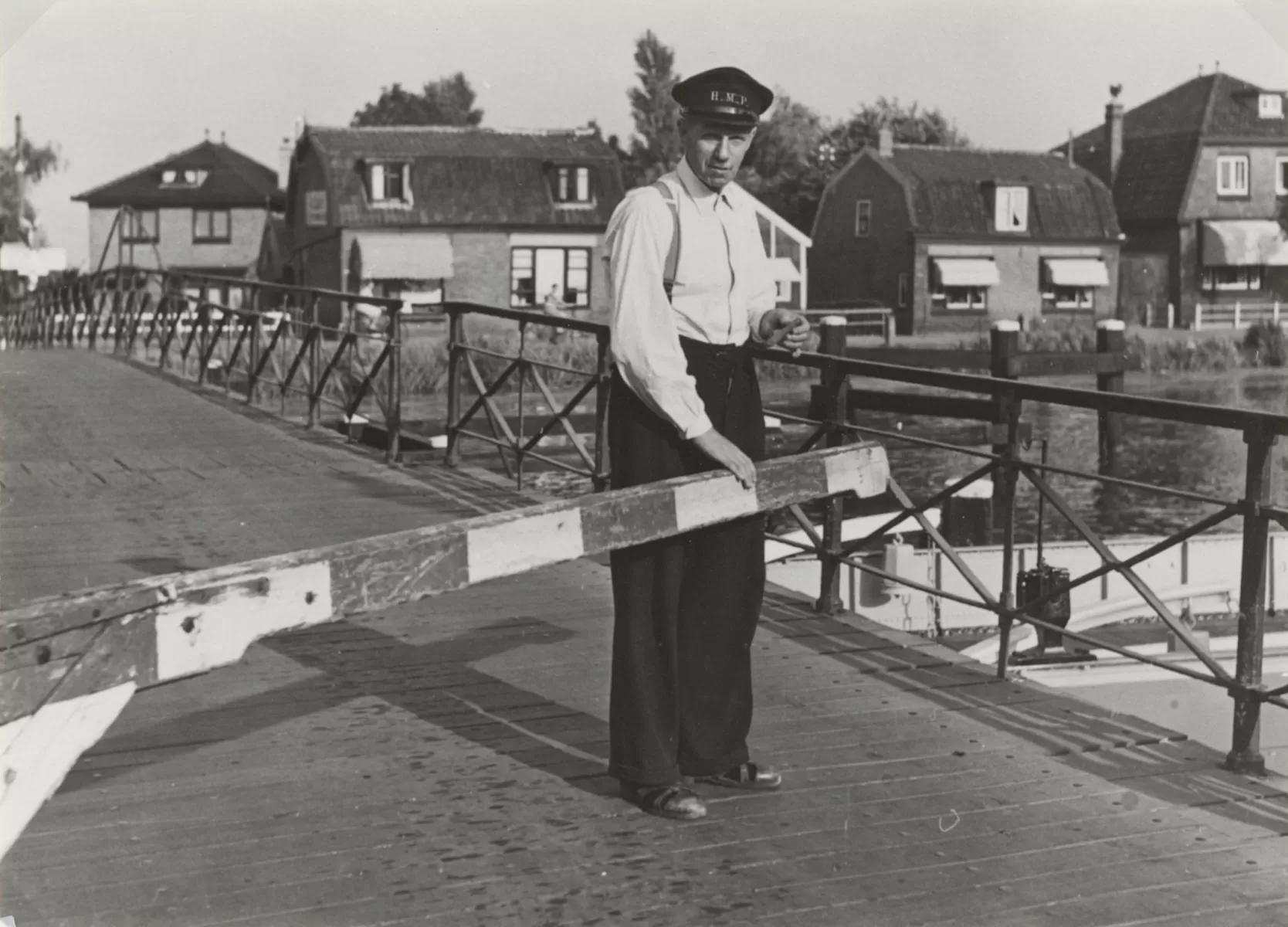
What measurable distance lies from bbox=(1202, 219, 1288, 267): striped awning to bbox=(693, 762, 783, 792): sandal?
181 feet

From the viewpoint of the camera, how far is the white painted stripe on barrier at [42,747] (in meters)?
2.81

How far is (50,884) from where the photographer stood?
3.87m

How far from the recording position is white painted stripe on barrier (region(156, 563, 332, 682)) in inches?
119

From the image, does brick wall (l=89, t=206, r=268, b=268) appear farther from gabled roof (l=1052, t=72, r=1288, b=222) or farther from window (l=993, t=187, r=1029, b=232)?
gabled roof (l=1052, t=72, r=1288, b=222)

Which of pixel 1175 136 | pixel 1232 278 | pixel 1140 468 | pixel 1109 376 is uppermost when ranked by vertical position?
pixel 1175 136

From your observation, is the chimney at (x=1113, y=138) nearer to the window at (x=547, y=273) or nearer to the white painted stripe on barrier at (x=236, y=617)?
the window at (x=547, y=273)

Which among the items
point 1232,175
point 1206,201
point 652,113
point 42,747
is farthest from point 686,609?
point 652,113

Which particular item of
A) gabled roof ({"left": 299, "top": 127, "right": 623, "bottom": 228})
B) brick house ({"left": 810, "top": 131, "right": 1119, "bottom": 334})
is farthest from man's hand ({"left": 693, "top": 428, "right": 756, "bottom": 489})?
brick house ({"left": 810, "top": 131, "right": 1119, "bottom": 334})

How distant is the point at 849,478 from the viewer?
14.6ft

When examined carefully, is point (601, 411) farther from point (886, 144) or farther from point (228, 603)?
point (886, 144)

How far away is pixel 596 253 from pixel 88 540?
44.7 metres

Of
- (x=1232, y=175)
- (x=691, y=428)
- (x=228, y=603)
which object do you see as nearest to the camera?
(x=228, y=603)

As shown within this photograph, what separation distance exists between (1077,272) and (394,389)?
46.2 meters

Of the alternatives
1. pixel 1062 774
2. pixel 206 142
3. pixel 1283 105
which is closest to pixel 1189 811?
pixel 1062 774
